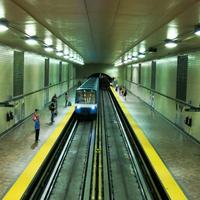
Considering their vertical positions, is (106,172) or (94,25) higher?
(94,25)

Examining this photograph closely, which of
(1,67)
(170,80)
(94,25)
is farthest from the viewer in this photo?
(170,80)

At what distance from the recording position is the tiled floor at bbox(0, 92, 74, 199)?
918 cm

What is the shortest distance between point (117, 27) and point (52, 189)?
4975 mm

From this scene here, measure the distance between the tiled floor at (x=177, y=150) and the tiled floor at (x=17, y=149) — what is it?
177 inches

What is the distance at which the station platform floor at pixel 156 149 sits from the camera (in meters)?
9.16

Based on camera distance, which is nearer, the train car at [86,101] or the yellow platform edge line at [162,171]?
the yellow platform edge line at [162,171]

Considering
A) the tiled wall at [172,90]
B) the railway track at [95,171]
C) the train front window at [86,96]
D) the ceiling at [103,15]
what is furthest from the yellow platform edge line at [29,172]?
the train front window at [86,96]

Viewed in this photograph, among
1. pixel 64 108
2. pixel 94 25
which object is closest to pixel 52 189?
pixel 94 25

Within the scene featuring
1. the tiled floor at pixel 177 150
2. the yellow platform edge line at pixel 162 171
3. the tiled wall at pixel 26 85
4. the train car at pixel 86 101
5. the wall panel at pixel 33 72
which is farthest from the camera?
the train car at pixel 86 101

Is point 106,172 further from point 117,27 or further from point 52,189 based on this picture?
point 117,27

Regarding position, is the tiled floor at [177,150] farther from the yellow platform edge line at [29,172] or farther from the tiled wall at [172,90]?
the yellow platform edge line at [29,172]

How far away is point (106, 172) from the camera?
36.9 ft

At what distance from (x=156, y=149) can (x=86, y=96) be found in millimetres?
9186

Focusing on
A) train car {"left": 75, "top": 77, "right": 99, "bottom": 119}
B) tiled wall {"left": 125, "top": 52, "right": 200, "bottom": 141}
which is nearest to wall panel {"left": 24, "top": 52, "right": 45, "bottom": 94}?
train car {"left": 75, "top": 77, "right": 99, "bottom": 119}
